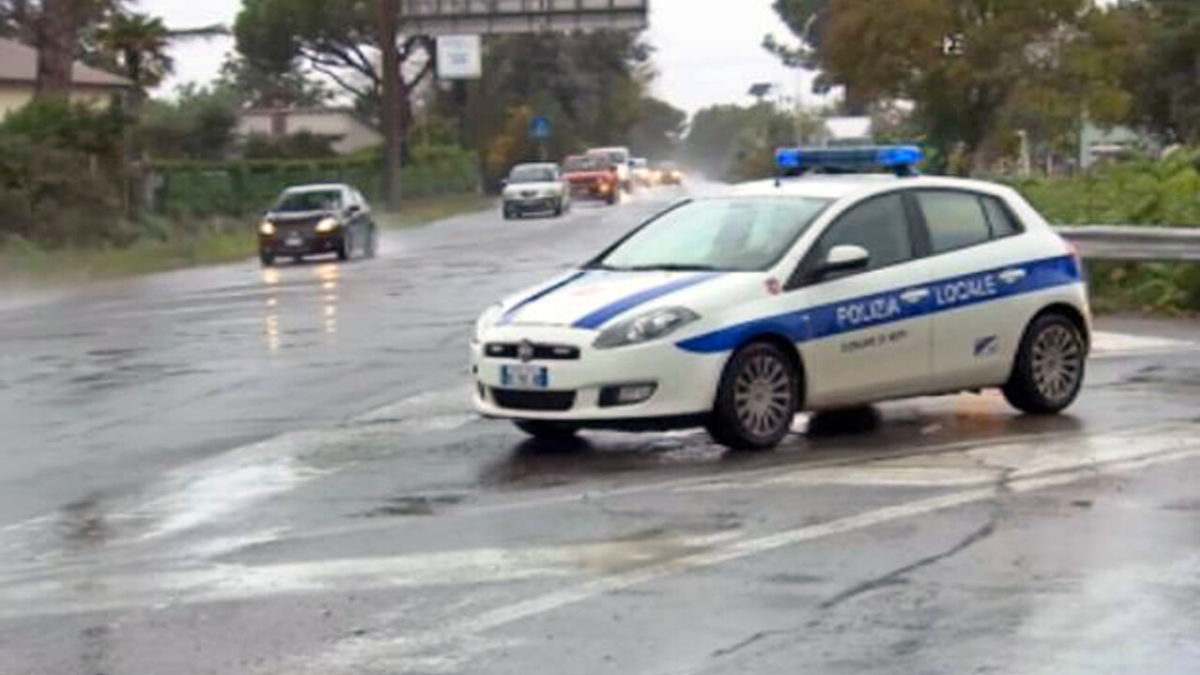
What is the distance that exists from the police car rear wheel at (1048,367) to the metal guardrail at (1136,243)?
6.94 metres

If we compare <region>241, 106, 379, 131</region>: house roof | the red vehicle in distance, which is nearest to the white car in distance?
the red vehicle in distance

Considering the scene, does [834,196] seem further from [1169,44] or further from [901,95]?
[1169,44]

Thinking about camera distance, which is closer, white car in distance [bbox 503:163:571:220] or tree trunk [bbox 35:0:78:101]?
tree trunk [bbox 35:0:78:101]

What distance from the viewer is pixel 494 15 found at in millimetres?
68000

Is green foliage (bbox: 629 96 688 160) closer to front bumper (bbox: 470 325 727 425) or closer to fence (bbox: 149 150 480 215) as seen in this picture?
fence (bbox: 149 150 480 215)

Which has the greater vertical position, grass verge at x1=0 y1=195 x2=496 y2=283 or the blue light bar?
the blue light bar

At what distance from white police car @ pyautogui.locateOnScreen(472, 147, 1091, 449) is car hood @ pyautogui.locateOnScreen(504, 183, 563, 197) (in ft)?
155

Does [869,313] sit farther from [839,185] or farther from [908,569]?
[908,569]

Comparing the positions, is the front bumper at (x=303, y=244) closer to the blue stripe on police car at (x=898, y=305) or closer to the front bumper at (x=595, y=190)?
the blue stripe on police car at (x=898, y=305)

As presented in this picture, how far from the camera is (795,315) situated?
12.2 metres

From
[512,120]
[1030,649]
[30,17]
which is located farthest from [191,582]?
[512,120]

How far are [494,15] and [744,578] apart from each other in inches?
2380

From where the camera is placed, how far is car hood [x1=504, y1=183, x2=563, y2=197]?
61094 millimetres

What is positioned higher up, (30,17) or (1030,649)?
(30,17)
